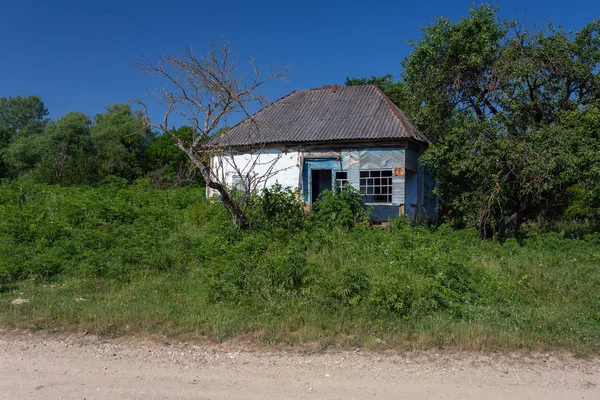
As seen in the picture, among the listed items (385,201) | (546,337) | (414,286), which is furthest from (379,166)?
(546,337)

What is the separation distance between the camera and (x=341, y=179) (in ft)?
47.9

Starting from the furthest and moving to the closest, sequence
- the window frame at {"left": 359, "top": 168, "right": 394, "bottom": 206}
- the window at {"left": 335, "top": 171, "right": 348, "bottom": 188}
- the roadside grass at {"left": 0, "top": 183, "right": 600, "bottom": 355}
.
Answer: the window at {"left": 335, "top": 171, "right": 348, "bottom": 188}
the window frame at {"left": 359, "top": 168, "right": 394, "bottom": 206}
the roadside grass at {"left": 0, "top": 183, "right": 600, "bottom": 355}

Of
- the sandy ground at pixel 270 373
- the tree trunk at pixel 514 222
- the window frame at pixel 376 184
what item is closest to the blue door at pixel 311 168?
the window frame at pixel 376 184

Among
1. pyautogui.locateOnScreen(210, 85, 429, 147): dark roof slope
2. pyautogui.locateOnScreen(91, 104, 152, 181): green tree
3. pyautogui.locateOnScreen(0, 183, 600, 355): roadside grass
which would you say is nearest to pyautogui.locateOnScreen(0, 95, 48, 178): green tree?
pyautogui.locateOnScreen(91, 104, 152, 181): green tree

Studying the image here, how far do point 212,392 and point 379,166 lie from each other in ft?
34.9

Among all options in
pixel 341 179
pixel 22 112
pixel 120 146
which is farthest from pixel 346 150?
pixel 22 112

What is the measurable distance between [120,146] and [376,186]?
25477 mm

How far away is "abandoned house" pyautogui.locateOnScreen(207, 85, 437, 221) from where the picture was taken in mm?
13922

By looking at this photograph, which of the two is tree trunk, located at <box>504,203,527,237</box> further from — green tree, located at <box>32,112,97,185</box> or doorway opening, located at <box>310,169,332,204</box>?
green tree, located at <box>32,112,97,185</box>

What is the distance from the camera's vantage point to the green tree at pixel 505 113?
36.0ft

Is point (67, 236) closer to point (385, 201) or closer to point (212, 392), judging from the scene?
point (212, 392)

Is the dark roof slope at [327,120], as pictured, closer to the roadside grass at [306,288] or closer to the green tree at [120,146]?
the roadside grass at [306,288]

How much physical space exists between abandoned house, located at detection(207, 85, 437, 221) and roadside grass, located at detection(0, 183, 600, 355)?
375 centimetres

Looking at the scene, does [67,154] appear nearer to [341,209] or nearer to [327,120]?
[327,120]
